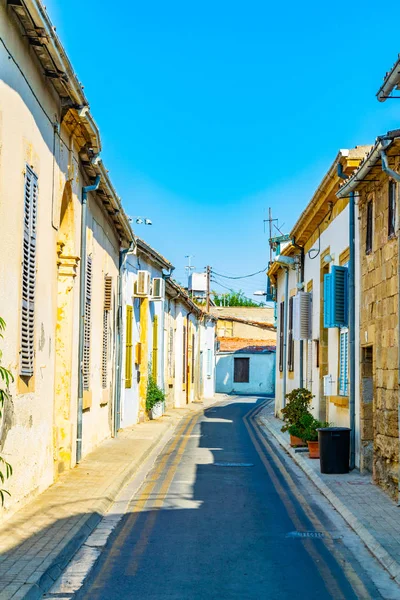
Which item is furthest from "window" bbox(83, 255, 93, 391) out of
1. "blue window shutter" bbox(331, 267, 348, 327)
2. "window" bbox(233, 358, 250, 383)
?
"window" bbox(233, 358, 250, 383)

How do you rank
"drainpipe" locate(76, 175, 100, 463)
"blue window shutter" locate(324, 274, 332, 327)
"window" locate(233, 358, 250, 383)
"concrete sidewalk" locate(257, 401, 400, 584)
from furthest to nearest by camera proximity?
"window" locate(233, 358, 250, 383), "blue window shutter" locate(324, 274, 332, 327), "drainpipe" locate(76, 175, 100, 463), "concrete sidewalk" locate(257, 401, 400, 584)

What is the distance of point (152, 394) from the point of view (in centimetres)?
2539

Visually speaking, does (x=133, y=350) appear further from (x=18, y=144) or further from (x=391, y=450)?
(x=18, y=144)

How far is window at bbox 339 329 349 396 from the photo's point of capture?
15445 mm

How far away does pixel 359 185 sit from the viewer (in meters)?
13.0

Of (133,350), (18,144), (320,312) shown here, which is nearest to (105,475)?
(18,144)

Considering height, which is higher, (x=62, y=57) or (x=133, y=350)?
(x=62, y=57)

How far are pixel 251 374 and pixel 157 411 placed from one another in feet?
103

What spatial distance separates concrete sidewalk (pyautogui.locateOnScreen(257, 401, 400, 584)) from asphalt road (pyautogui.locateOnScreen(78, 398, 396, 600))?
0.76 ft

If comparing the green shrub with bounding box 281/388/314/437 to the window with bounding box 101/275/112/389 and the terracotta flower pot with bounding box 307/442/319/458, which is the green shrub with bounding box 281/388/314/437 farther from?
the window with bounding box 101/275/112/389

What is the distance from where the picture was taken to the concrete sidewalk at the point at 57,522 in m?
6.38

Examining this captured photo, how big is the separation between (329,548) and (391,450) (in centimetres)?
325

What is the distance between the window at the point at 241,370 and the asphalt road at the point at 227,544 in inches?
1740

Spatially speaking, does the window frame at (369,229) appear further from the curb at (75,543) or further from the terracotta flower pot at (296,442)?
the terracotta flower pot at (296,442)
